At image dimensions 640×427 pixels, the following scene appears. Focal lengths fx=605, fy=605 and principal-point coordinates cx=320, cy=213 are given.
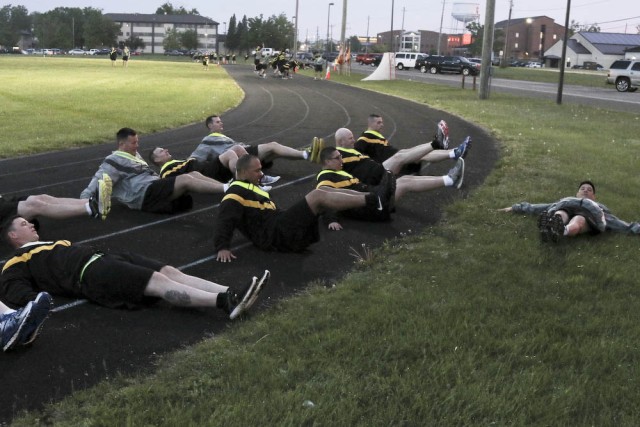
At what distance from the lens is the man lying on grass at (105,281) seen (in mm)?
4414

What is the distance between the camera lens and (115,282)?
4469 millimetres

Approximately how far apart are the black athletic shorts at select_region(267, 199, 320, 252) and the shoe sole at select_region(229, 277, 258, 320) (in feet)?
4.51

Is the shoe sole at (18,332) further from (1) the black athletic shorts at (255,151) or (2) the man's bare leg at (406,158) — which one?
(2) the man's bare leg at (406,158)

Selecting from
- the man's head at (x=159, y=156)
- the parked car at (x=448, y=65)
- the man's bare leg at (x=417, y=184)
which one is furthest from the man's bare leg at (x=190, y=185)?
the parked car at (x=448, y=65)

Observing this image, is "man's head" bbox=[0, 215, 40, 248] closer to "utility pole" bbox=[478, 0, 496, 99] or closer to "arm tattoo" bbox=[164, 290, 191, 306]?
"arm tattoo" bbox=[164, 290, 191, 306]

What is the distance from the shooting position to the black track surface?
3754mm

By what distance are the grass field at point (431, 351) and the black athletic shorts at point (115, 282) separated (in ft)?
2.58

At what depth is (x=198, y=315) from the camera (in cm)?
454

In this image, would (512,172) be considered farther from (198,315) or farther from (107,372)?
(107,372)

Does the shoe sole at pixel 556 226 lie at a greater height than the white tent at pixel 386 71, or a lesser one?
lesser

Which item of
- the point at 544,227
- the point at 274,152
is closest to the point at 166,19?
the point at 274,152

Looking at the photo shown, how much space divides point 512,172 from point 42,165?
7.91 m

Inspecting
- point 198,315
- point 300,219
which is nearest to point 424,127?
point 300,219

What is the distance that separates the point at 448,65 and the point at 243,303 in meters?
52.7
